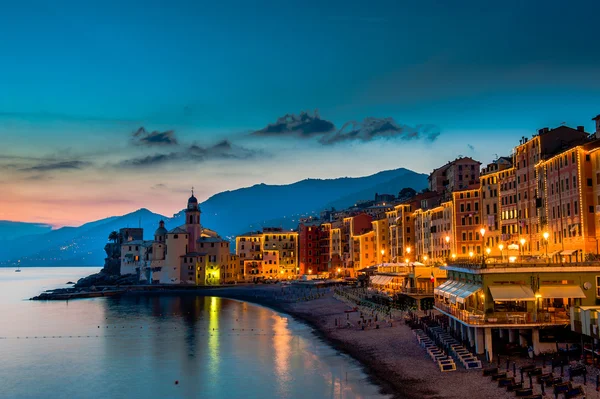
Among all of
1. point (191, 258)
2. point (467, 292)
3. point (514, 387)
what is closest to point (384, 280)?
point (467, 292)

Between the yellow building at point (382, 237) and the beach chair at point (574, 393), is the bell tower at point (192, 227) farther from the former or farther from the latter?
the beach chair at point (574, 393)

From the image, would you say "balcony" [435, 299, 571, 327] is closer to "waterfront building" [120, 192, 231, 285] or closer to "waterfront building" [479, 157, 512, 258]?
"waterfront building" [479, 157, 512, 258]

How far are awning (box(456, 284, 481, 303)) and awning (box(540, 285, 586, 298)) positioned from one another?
475 cm

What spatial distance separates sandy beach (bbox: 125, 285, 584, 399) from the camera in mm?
39156

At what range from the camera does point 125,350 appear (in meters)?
70.8

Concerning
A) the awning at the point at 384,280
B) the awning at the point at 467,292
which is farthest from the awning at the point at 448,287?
the awning at the point at 384,280

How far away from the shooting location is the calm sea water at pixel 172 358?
49.6m

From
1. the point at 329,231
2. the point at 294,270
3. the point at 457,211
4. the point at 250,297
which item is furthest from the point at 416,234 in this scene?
the point at 294,270

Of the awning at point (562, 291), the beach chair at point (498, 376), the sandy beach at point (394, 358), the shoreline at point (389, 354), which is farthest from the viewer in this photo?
the awning at point (562, 291)

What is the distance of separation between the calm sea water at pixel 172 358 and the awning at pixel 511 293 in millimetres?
11512

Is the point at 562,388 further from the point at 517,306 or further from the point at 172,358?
the point at 172,358

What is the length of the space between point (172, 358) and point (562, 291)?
40115 millimetres

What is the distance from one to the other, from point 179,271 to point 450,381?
137649mm

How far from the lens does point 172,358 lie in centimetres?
6412
